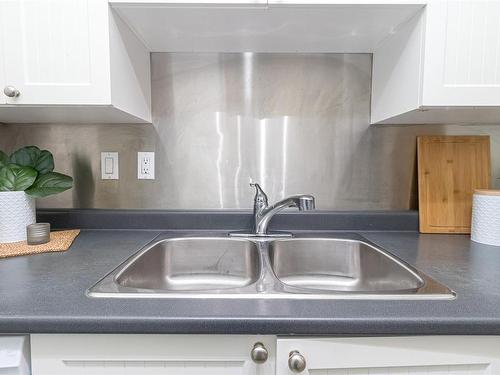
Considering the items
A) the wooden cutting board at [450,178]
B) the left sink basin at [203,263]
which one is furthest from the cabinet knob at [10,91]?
the wooden cutting board at [450,178]

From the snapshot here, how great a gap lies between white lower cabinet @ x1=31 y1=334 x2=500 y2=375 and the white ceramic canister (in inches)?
22.8

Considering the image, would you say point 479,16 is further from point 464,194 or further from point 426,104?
point 464,194

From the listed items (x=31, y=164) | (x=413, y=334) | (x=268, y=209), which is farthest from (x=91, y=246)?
(x=413, y=334)

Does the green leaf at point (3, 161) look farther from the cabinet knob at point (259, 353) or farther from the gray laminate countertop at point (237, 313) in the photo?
the cabinet knob at point (259, 353)

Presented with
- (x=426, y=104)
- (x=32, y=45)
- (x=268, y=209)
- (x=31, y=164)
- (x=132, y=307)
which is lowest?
(x=132, y=307)

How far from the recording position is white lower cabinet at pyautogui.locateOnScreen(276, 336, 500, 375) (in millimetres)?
571

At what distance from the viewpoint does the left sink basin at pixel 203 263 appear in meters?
1.05

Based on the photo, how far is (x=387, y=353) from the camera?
58 cm

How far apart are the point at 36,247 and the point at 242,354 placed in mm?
745

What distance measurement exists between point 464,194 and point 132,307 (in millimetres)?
1230

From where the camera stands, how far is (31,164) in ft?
3.42

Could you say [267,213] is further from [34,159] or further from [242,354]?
[34,159]

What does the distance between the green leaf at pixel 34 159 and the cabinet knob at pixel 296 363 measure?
98 cm

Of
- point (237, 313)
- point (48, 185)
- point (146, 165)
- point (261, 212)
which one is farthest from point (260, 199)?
point (48, 185)
